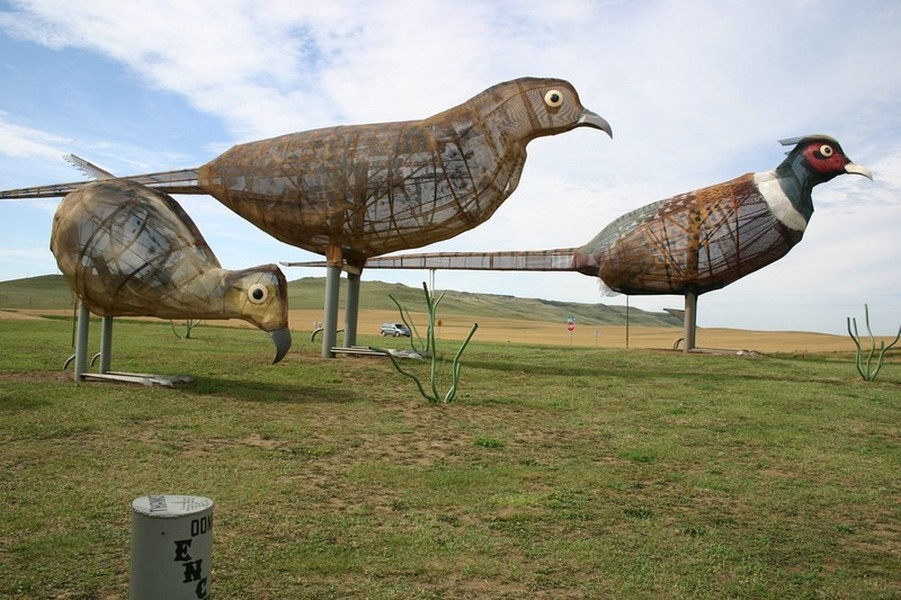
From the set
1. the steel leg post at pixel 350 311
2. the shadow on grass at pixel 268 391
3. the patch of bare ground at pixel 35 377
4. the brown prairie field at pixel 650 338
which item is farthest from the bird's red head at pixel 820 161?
the patch of bare ground at pixel 35 377

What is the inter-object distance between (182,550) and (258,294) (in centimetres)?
772

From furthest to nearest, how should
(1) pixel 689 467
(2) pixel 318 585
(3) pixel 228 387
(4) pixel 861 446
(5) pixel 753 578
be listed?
(3) pixel 228 387 < (4) pixel 861 446 < (1) pixel 689 467 < (5) pixel 753 578 < (2) pixel 318 585

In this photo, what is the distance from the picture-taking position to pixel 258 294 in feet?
33.9

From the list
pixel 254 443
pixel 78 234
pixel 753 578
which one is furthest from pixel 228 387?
pixel 753 578

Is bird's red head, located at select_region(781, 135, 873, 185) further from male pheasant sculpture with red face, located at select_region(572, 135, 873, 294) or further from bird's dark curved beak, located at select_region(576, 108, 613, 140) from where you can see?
bird's dark curved beak, located at select_region(576, 108, 613, 140)

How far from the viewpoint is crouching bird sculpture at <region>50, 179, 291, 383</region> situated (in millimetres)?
10391

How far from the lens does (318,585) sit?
4.27 m

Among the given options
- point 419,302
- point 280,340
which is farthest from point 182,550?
point 419,302

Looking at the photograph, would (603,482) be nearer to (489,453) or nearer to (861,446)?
(489,453)

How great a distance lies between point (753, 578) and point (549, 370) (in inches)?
456

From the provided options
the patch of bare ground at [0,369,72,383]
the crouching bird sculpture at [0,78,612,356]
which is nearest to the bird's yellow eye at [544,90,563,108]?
the crouching bird sculpture at [0,78,612,356]

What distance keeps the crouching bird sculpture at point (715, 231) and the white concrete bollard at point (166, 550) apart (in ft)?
58.6

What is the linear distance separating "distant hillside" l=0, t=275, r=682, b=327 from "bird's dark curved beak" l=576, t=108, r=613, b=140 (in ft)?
204

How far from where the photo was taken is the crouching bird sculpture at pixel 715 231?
18453mm
